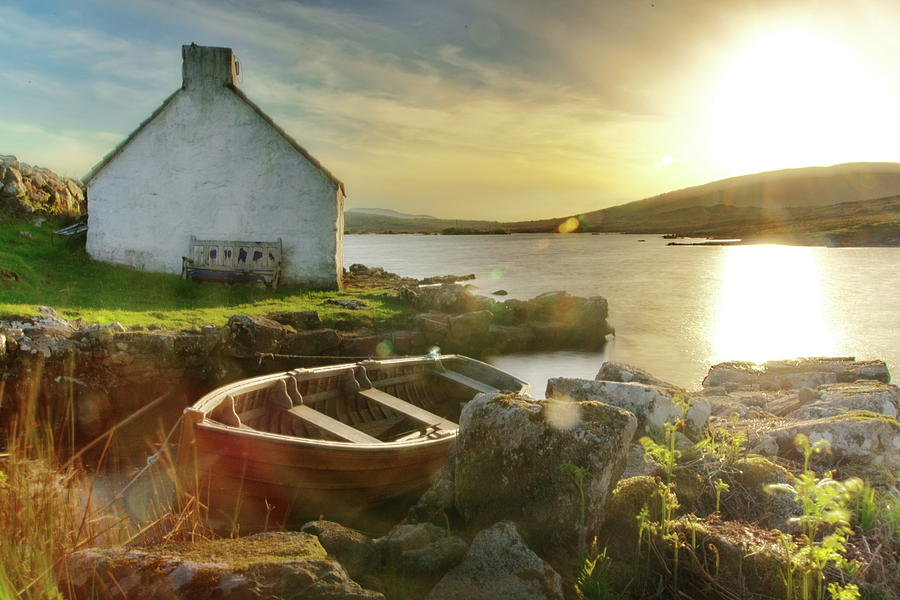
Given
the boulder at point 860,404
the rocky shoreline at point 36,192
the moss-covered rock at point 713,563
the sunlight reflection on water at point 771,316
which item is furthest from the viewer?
the sunlight reflection on water at point 771,316

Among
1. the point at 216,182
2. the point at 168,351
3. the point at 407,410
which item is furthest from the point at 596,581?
the point at 216,182

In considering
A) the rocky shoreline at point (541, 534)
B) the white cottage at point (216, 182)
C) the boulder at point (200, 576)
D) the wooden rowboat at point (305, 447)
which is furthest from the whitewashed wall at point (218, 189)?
the boulder at point (200, 576)

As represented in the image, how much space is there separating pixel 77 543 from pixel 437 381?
8.81m

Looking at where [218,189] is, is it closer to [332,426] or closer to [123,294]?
[123,294]

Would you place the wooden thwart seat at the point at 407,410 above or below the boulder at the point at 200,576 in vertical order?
below

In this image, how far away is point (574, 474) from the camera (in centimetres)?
461

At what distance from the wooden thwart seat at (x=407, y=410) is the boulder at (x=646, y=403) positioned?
2.94m

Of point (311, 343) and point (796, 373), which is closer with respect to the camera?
point (796, 373)

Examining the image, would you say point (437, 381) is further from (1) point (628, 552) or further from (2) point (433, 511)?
(1) point (628, 552)

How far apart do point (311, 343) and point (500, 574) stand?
42.1 ft

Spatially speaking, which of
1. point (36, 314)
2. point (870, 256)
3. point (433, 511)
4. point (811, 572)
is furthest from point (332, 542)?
point (870, 256)

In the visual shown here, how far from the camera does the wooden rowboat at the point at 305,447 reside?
698 cm

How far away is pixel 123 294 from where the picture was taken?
1925 centimetres

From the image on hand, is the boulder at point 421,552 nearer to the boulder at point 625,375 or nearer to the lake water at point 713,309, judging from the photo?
the boulder at point 625,375
